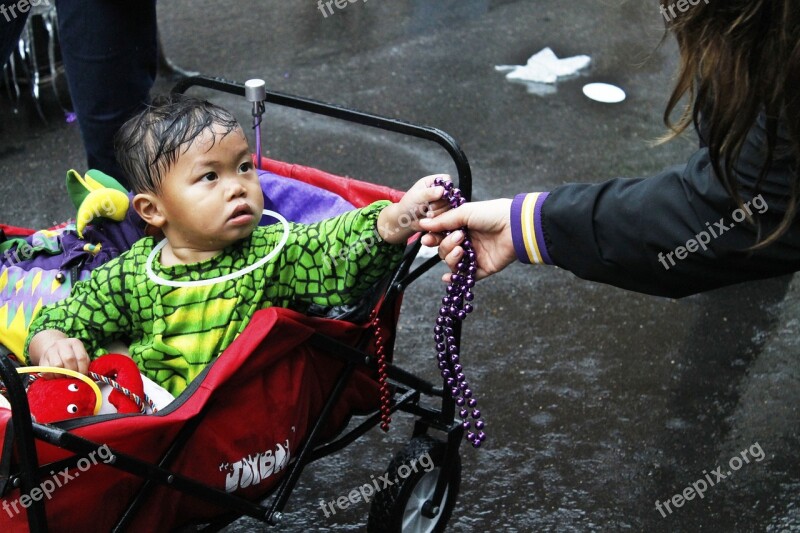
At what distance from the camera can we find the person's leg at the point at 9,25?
2.71 m

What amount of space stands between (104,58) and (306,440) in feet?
4.88

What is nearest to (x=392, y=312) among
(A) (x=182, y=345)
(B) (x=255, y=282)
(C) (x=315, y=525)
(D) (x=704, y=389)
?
(B) (x=255, y=282)

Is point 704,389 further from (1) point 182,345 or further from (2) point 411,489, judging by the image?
(1) point 182,345

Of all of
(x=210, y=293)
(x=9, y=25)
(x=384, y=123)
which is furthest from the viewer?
(x=9, y=25)

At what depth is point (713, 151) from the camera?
5.10 ft

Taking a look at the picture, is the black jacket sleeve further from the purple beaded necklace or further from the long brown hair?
the purple beaded necklace

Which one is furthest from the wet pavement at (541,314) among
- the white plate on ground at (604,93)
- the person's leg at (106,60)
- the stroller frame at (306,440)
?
the person's leg at (106,60)

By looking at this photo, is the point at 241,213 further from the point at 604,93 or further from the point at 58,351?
the point at 604,93

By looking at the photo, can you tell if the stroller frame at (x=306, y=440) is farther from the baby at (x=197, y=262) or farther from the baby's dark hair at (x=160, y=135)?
the baby's dark hair at (x=160, y=135)

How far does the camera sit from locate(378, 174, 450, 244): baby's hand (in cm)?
188

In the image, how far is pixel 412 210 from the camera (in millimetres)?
1894

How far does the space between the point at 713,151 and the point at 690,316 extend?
6.54 feet

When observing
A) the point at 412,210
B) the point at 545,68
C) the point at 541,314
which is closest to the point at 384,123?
the point at 412,210

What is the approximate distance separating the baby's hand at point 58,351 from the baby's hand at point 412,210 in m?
0.65
